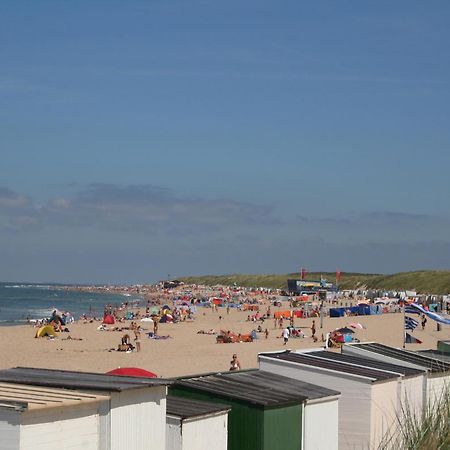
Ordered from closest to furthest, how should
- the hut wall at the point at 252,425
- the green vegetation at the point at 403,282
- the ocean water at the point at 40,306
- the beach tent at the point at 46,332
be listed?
1. the hut wall at the point at 252,425
2. the beach tent at the point at 46,332
3. the ocean water at the point at 40,306
4. the green vegetation at the point at 403,282

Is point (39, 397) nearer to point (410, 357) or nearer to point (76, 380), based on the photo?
point (76, 380)

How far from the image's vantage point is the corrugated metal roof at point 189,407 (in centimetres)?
1064

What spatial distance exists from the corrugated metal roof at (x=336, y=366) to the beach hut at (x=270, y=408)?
27.9 inches

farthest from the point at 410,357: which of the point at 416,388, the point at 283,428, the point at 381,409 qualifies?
the point at 283,428

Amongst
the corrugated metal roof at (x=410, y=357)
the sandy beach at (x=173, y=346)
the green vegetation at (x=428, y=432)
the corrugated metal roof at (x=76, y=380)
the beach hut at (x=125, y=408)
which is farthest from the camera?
the sandy beach at (x=173, y=346)

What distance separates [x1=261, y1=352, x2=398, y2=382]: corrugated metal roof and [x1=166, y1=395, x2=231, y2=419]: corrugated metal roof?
309 cm

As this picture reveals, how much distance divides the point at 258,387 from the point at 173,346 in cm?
2642

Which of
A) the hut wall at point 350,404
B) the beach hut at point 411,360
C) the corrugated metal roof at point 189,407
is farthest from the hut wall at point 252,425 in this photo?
the beach hut at point 411,360

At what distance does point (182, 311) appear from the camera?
63.7 m

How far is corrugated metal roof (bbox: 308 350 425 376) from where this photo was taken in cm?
1477

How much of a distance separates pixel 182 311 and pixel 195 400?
2061 inches

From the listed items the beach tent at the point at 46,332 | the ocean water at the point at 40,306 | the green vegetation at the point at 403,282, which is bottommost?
the ocean water at the point at 40,306

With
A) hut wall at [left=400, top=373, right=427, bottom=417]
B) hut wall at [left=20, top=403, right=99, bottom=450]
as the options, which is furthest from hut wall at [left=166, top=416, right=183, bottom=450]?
hut wall at [left=400, top=373, right=427, bottom=417]

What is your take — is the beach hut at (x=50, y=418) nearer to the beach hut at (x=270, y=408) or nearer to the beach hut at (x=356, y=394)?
the beach hut at (x=270, y=408)
